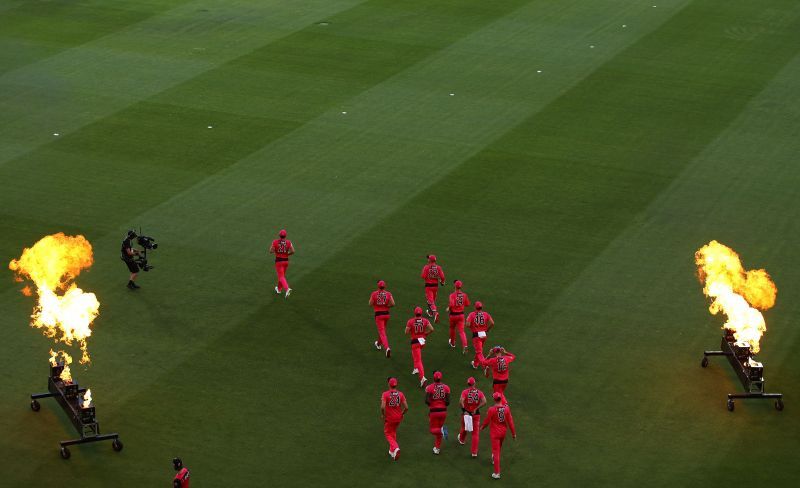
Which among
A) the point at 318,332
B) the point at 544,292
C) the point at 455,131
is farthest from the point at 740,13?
the point at 318,332

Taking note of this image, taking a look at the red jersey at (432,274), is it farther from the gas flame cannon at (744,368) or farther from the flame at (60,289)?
the flame at (60,289)

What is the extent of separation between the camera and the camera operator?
98.0 ft

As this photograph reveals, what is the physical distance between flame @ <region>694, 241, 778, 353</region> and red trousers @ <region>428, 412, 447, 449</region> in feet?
22.5

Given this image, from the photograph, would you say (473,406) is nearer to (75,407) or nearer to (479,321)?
(479,321)

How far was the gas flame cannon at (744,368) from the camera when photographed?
25.5 metres

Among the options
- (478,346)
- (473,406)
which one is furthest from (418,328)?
(473,406)

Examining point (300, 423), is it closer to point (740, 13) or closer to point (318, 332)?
point (318, 332)

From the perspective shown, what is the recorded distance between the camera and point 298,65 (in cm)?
4697

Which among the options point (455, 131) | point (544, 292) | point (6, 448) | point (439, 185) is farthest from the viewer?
point (455, 131)

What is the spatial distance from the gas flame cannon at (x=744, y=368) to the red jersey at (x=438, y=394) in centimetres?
593

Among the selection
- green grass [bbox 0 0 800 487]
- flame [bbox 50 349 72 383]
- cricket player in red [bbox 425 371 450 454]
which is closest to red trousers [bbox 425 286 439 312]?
green grass [bbox 0 0 800 487]

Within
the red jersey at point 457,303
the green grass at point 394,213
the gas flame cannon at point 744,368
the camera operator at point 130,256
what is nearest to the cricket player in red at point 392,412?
the green grass at point 394,213

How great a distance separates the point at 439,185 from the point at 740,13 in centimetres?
2382

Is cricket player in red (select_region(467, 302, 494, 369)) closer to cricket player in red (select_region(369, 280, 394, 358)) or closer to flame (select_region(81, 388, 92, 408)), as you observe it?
cricket player in red (select_region(369, 280, 394, 358))
